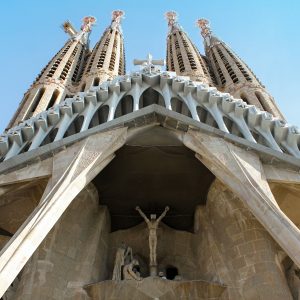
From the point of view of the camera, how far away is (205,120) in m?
11.3

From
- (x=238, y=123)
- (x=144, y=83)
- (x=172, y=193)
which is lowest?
(x=172, y=193)

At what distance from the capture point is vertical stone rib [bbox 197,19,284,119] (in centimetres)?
1845

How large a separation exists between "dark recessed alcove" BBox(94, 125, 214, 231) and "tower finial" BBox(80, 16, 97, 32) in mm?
21802

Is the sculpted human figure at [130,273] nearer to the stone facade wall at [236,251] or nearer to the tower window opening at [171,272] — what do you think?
the tower window opening at [171,272]

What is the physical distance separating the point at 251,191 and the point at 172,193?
3.43m

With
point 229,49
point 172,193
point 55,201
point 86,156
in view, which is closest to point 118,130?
point 86,156

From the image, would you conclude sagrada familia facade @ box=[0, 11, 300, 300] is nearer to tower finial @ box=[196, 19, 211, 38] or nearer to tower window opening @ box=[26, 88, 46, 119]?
tower window opening @ box=[26, 88, 46, 119]

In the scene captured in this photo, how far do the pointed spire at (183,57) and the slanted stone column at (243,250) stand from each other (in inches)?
446

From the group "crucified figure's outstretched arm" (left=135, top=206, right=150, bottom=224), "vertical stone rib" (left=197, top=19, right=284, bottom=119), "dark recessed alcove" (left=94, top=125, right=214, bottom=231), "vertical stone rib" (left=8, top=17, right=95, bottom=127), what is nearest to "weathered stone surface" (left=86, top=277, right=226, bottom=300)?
"crucified figure's outstretched arm" (left=135, top=206, right=150, bottom=224)

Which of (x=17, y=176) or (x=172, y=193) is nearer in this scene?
(x=17, y=176)

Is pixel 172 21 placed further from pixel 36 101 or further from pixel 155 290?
pixel 155 290

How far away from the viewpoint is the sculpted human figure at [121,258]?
9156mm

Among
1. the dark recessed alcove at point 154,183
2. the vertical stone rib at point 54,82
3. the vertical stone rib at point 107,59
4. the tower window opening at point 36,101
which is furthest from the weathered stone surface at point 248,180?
the vertical stone rib at point 107,59

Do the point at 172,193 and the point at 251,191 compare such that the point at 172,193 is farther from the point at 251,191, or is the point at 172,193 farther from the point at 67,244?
the point at 251,191
